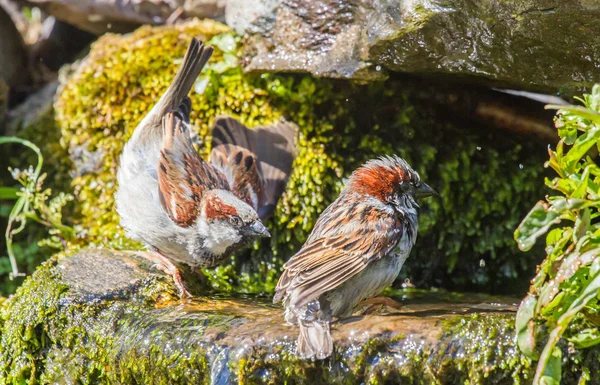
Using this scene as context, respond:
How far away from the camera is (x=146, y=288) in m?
4.62

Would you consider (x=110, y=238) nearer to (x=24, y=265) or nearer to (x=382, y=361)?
(x=24, y=265)

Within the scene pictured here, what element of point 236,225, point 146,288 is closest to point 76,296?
point 146,288

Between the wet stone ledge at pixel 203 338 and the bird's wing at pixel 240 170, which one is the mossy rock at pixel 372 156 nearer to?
the bird's wing at pixel 240 170

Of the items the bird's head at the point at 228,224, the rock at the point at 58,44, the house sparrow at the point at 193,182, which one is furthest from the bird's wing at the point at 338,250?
the rock at the point at 58,44

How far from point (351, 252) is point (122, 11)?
4.28m

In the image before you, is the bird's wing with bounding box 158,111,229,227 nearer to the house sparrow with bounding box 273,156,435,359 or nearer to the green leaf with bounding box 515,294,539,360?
the house sparrow with bounding box 273,156,435,359

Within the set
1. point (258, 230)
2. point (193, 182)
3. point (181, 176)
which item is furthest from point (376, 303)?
point (181, 176)

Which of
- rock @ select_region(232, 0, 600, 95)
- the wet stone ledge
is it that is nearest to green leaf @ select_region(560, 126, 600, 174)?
the wet stone ledge

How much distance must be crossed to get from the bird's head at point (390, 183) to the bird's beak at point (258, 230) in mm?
620

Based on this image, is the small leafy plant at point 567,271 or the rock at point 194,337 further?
the rock at point 194,337

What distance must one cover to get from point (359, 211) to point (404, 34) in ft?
3.75

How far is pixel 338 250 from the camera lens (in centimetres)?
424

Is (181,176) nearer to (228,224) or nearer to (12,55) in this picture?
(228,224)

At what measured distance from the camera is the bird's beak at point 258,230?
16.3ft
